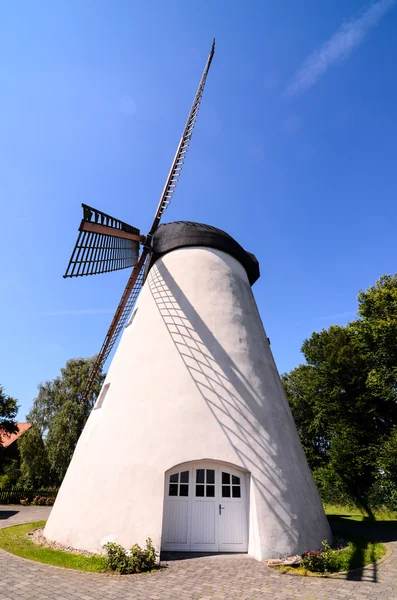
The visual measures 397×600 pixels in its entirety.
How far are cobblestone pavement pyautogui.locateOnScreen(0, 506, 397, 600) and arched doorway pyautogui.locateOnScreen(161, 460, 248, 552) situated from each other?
0.68 meters

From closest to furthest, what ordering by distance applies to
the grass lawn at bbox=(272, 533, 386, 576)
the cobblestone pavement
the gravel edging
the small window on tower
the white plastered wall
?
the cobblestone pavement, the grass lawn at bbox=(272, 533, 386, 576), the gravel edging, the white plastered wall, the small window on tower

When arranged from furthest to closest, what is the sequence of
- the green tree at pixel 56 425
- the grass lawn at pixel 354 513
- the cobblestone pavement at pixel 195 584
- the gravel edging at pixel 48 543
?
1. the green tree at pixel 56 425
2. the grass lawn at pixel 354 513
3. the gravel edging at pixel 48 543
4. the cobblestone pavement at pixel 195 584

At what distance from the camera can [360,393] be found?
19.4m

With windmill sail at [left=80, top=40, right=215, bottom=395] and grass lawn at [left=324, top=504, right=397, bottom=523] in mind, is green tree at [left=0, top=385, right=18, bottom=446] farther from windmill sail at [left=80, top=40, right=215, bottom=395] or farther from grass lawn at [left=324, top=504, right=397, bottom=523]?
grass lawn at [left=324, top=504, right=397, bottom=523]

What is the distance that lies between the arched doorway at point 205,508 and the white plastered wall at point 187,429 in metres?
0.33

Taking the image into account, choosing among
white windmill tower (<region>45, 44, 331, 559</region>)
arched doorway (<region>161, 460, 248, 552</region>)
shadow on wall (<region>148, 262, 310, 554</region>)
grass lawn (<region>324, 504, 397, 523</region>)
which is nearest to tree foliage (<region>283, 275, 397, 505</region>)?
grass lawn (<region>324, 504, 397, 523</region>)

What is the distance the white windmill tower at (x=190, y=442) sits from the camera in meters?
7.22

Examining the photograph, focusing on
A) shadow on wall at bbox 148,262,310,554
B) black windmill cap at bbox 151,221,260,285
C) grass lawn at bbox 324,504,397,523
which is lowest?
grass lawn at bbox 324,504,397,523

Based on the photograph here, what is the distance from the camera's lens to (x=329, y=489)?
66.3 feet

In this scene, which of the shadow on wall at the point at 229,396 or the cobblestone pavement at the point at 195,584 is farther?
the shadow on wall at the point at 229,396

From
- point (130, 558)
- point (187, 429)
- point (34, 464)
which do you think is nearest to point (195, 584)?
point (130, 558)

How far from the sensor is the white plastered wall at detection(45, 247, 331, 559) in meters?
7.16

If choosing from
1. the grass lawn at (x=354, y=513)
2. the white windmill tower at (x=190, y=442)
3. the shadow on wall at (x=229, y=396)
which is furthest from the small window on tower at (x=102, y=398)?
the grass lawn at (x=354, y=513)

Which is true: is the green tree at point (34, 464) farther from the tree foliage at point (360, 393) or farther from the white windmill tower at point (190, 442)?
the tree foliage at point (360, 393)
